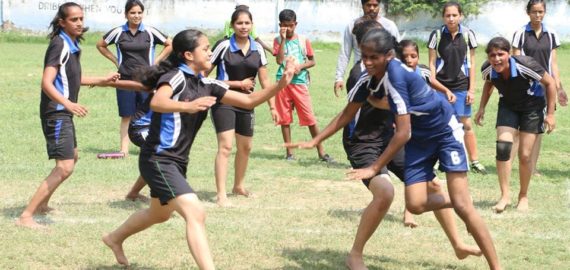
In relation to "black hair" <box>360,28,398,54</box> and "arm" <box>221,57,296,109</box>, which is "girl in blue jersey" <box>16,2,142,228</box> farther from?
"black hair" <box>360,28,398,54</box>

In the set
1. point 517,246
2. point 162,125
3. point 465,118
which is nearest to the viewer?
point 162,125

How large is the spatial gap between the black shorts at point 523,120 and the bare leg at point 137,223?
3815mm

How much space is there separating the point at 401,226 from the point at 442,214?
1.24 metres

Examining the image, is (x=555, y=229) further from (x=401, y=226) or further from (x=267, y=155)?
(x=267, y=155)

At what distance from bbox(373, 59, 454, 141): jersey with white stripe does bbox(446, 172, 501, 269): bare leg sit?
0.32m

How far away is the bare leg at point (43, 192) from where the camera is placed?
286 inches

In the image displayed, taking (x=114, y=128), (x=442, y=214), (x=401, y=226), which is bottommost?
(x=114, y=128)

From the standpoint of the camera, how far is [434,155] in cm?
607

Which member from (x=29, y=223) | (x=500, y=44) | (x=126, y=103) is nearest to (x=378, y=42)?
(x=500, y=44)

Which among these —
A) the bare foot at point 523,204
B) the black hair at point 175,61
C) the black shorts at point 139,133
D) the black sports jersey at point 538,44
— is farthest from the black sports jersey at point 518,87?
the black hair at point 175,61

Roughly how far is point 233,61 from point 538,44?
140 inches

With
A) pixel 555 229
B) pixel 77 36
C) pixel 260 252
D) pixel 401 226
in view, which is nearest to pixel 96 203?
pixel 77 36

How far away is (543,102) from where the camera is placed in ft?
28.0

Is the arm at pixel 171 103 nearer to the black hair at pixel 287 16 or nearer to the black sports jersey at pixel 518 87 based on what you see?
the black sports jersey at pixel 518 87
